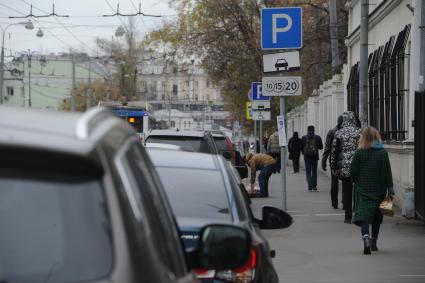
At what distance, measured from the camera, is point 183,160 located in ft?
25.8

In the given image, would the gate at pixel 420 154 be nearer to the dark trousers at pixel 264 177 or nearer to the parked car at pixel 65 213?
the parked car at pixel 65 213

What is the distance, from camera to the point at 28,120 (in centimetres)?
300

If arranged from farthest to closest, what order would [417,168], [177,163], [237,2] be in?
[237,2] → [417,168] → [177,163]

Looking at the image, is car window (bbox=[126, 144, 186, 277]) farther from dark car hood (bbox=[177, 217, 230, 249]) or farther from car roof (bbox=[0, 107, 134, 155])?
dark car hood (bbox=[177, 217, 230, 249])

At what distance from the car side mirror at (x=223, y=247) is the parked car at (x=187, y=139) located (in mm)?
13157

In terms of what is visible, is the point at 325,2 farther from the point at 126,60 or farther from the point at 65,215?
the point at 126,60

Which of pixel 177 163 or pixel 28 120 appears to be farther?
pixel 177 163

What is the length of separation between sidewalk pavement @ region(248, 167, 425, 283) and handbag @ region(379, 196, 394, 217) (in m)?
0.55

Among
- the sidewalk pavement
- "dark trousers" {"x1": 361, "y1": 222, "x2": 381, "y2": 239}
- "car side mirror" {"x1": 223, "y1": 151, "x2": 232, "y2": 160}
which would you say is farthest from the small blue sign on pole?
"dark trousers" {"x1": 361, "y1": 222, "x2": 381, "y2": 239}

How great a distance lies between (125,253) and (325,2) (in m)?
43.5

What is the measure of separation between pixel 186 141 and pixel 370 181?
16.9ft

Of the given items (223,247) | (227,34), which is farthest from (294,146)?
(223,247)

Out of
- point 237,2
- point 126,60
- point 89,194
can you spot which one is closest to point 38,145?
point 89,194

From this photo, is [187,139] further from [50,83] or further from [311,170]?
[50,83]
